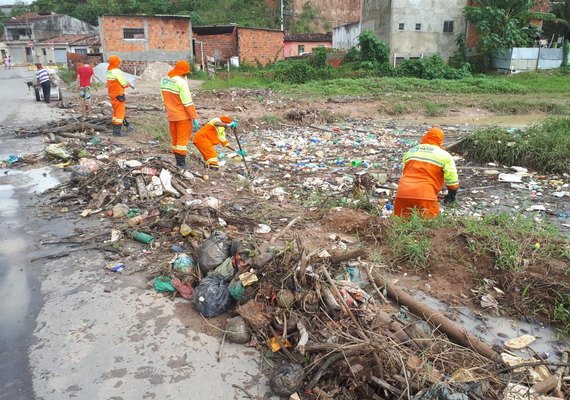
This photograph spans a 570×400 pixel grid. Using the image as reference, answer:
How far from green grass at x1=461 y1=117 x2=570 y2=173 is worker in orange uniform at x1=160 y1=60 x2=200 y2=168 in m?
5.02

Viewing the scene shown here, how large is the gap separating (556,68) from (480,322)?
25.1 metres

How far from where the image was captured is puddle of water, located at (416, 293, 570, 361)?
8.93ft

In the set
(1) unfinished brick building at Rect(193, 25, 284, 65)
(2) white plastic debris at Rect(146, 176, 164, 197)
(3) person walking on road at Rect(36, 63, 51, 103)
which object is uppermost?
(1) unfinished brick building at Rect(193, 25, 284, 65)

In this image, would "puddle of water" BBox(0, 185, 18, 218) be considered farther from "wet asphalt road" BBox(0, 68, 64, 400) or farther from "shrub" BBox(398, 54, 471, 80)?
"shrub" BBox(398, 54, 471, 80)

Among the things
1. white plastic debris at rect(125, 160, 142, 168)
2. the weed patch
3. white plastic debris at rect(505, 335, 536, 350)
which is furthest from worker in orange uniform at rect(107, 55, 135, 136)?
white plastic debris at rect(505, 335, 536, 350)

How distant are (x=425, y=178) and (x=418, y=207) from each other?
30cm

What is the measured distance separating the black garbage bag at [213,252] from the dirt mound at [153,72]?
61.9ft

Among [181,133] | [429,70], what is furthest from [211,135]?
[429,70]

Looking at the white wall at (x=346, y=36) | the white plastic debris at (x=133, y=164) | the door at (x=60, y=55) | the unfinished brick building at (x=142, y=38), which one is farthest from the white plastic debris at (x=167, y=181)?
the door at (x=60, y=55)

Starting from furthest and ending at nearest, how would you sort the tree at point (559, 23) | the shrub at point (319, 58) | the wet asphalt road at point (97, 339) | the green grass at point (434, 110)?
the tree at point (559, 23), the shrub at point (319, 58), the green grass at point (434, 110), the wet asphalt road at point (97, 339)

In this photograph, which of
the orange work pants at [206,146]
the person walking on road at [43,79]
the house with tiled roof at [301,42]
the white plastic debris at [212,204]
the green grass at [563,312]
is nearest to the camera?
the green grass at [563,312]

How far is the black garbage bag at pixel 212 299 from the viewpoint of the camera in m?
2.96

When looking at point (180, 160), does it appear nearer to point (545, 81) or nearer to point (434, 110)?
point (434, 110)

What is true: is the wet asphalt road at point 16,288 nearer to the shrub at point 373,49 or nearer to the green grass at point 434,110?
the green grass at point 434,110
